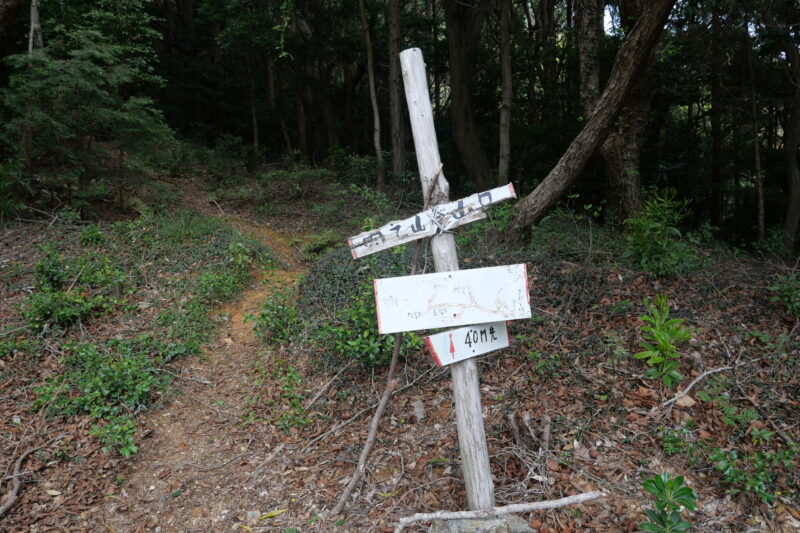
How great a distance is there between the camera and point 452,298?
2.80m

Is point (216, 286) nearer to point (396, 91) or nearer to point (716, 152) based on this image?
point (396, 91)

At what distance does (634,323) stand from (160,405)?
4.65m

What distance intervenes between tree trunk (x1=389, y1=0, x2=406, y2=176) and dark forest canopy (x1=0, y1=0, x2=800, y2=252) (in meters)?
0.04

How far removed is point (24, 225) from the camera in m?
7.64

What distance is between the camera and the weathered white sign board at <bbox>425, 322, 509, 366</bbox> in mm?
2850

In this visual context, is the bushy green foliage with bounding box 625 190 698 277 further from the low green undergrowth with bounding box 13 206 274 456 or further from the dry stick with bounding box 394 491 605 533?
the low green undergrowth with bounding box 13 206 274 456

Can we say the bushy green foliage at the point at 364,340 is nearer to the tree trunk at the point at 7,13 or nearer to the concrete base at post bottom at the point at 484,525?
the concrete base at post bottom at the point at 484,525

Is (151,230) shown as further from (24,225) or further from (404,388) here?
(404,388)

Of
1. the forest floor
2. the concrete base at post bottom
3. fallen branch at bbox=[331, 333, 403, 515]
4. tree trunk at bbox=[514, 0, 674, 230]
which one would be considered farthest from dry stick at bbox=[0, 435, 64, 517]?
tree trunk at bbox=[514, 0, 674, 230]

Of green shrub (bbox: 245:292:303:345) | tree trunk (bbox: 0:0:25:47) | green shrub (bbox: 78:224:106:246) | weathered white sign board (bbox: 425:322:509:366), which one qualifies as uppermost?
tree trunk (bbox: 0:0:25:47)

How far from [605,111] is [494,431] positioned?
12.9 feet

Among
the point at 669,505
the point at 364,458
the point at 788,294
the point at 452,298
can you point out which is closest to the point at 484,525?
the point at 669,505

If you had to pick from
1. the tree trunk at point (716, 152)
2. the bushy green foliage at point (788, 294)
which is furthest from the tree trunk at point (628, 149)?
the tree trunk at point (716, 152)

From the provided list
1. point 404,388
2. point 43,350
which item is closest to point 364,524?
point 404,388
